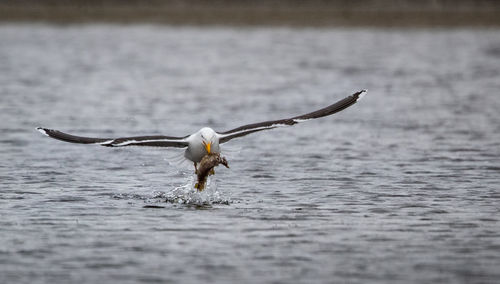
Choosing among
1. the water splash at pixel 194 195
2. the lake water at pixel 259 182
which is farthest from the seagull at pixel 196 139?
the lake water at pixel 259 182

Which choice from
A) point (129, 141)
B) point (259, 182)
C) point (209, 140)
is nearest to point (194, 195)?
point (209, 140)

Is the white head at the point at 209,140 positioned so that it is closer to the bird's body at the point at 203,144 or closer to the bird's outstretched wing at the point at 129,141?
the bird's body at the point at 203,144

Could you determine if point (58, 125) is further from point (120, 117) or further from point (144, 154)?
point (144, 154)

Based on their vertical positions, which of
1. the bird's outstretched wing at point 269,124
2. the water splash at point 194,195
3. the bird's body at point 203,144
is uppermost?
the bird's outstretched wing at point 269,124

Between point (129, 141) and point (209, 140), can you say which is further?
point (209, 140)

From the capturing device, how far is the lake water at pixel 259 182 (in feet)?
41.5

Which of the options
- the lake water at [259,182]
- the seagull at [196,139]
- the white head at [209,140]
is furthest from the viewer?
the white head at [209,140]

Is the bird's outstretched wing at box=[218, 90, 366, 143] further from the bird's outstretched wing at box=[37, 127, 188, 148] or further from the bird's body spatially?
the bird's outstretched wing at box=[37, 127, 188, 148]

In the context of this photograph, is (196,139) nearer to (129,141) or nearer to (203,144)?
(203,144)

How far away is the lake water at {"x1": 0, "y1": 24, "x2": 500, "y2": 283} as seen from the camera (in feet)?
41.5

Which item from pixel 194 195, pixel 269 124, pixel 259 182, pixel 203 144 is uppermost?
pixel 269 124

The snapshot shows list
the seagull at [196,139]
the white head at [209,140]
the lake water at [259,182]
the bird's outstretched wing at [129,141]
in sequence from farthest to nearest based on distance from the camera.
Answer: the white head at [209,140] < the seagull at [196,139] < the bird's outstretched wing at [129,141] < the lake water at [259,182]

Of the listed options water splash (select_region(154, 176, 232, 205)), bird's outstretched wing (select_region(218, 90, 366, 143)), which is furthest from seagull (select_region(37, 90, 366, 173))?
water splash (select_region(154, 176, 232, 205))

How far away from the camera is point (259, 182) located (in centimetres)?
1828
